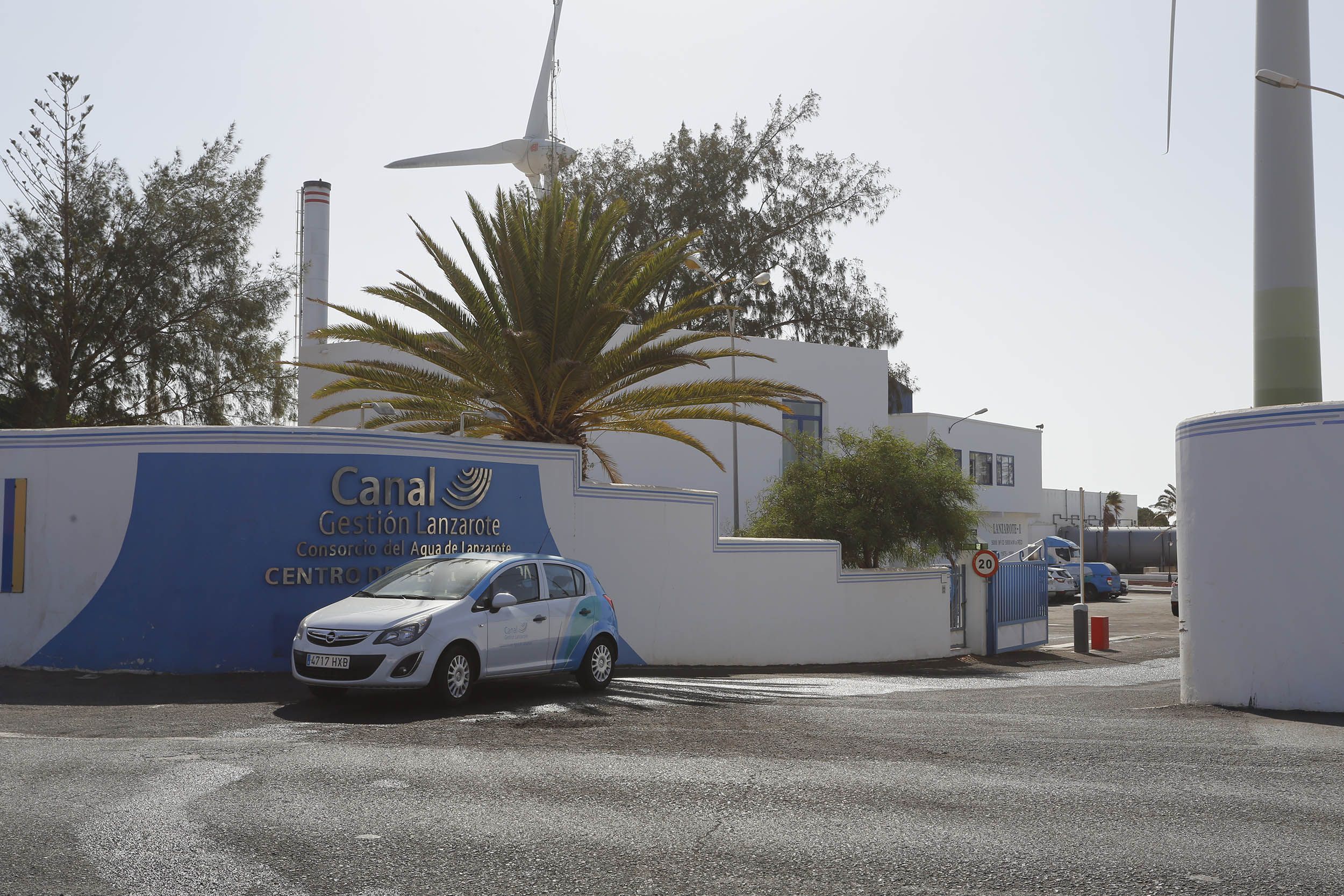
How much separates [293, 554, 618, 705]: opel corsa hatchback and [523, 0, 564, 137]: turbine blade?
34.4 metres

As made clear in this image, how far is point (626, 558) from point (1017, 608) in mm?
12334

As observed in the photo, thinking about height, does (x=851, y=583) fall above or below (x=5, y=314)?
below

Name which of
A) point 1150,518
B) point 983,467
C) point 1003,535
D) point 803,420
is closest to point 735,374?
point 803,420

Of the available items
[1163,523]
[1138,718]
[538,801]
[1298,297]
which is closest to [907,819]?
[538,801]

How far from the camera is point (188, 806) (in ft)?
22.2

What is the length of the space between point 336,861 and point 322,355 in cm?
3218

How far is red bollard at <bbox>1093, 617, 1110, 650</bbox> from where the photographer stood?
26.3 meters

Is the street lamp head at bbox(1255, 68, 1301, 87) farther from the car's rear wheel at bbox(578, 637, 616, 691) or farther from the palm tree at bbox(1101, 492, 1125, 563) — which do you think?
the palm tree at bbox(1101, 492, 1125, 563)

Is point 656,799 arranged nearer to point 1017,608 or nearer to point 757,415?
point 1017,608

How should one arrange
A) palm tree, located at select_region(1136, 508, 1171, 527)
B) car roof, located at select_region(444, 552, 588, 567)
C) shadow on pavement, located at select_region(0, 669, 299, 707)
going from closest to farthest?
shadow on pavement, located at select_region(0, 669, 299, 707) < car roof, located at select_region(444, 552, 588, 567) < palm tree, located at select_region(1136, 508, 1171, 527)

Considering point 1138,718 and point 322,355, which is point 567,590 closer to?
point 1138,718

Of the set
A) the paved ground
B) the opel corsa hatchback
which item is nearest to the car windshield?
the opel corsa hatchback

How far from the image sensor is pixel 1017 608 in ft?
89.0

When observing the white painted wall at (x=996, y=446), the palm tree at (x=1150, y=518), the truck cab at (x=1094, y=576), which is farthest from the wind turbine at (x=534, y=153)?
the palm tree at (x=1150, y=518)
